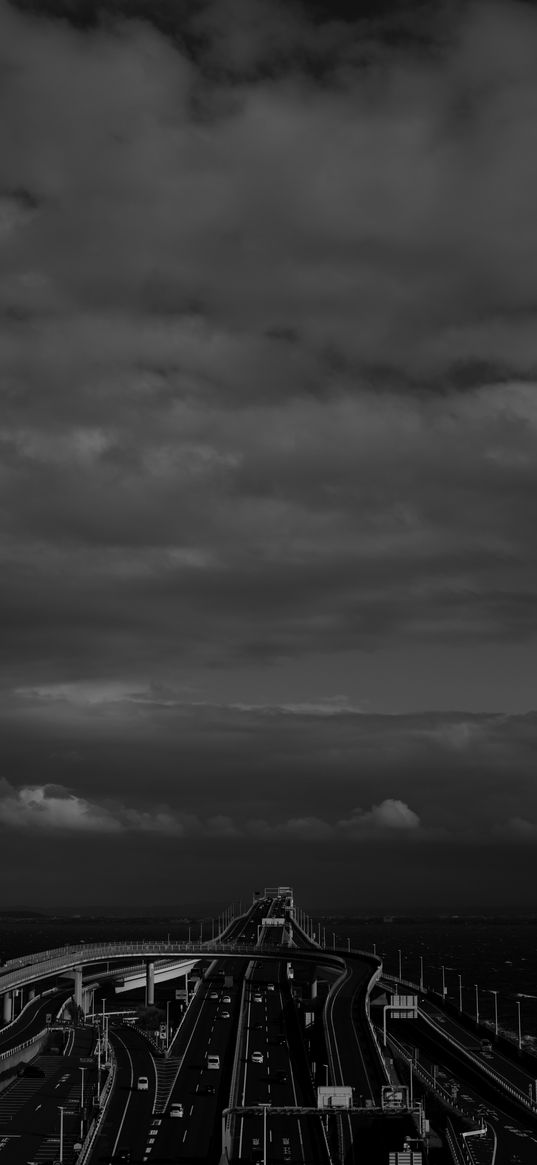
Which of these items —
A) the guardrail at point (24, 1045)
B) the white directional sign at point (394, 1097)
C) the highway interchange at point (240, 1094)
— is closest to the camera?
the highway interchange at point (240, 1094)

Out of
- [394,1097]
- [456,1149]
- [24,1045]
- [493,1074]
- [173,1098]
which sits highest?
[394,1097]

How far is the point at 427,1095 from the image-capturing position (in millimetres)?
124938

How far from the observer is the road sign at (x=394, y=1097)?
105938 mm

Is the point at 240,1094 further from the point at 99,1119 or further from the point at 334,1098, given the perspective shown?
the point at 99,1119

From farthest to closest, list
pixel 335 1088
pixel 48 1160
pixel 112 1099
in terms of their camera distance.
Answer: pixel 112 1099
pixel 335 1088
pixel 48 1160

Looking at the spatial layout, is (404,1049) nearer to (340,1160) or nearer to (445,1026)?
(445,1026)

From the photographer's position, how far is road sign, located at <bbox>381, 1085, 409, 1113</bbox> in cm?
10594

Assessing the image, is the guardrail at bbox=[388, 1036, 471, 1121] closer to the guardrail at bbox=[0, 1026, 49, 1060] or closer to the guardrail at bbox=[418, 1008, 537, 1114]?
the guardrail at bbox=[418, 1008, 537, 1114]

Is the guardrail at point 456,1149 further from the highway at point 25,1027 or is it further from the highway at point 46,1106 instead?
the highway at point 25,1027

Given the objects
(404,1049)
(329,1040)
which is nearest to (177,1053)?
(329,1040)

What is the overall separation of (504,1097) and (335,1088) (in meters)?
32.9

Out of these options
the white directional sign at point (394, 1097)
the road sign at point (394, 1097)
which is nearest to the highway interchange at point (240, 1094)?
the road sign at point (394, 1097)

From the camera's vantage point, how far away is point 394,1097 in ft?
351

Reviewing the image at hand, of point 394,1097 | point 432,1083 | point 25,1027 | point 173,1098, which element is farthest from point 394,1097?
point 25,1027
